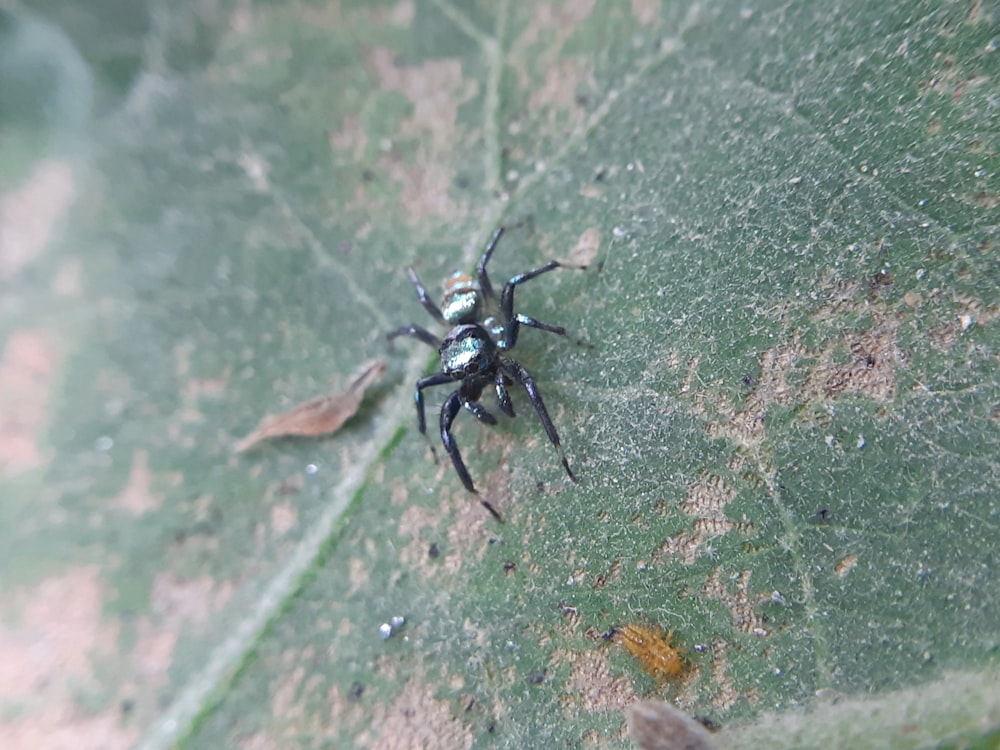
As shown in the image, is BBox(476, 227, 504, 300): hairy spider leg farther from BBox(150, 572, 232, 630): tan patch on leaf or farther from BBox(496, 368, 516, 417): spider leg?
BBox(150, 572, 232, 630): tan patch on leaf

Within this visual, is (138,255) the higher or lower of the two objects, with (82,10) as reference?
lower

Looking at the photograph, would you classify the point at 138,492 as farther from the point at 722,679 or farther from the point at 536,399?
the point at 722,679

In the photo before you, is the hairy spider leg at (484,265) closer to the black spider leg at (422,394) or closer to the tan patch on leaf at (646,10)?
the black spider leg at (422,394)

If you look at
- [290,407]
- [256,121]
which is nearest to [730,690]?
[290,407]

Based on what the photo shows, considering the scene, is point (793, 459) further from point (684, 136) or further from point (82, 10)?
point (82, 10)

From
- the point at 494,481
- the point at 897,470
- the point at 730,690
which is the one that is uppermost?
the point at 494,481

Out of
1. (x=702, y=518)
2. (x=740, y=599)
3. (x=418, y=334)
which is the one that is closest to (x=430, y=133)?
(x=418, y=334)

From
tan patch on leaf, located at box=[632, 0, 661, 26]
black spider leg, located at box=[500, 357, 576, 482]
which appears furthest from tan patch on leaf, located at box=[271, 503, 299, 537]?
tan patch on leaf, located at box=[632, 0, 661, 26]
